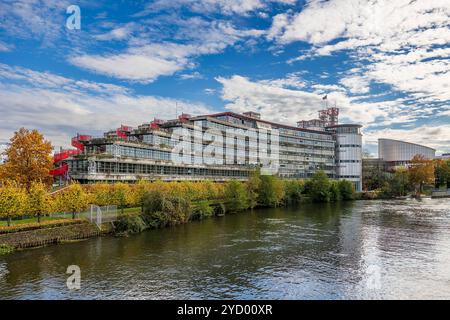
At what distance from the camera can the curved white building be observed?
18762cm

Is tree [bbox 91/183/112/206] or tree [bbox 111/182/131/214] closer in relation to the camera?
tree [bbox 91/183/112/206]

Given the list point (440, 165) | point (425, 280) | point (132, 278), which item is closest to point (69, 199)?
point (132, 278)

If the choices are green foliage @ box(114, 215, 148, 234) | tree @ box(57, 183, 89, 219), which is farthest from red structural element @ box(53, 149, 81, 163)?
green foliage @ box(114, 215, 148, 234)

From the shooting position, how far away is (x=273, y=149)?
162 metres

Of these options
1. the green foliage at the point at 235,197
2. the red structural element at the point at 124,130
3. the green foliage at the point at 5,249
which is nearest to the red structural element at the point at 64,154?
the red structural element at the point at 124,130

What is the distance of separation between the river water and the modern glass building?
31683 millimetres

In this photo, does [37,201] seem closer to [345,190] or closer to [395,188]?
[345,190]

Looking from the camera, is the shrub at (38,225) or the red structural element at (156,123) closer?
the shrub at (38,225)

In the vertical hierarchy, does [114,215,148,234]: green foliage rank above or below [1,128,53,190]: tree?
below

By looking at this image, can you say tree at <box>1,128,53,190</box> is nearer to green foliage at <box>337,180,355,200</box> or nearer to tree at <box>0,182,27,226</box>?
tree at <box>0,182,27,226</box>

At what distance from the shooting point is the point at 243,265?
41250mm

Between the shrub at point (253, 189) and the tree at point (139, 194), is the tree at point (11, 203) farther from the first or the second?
the shrub at point (253, 189)

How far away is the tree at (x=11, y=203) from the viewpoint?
50125mm

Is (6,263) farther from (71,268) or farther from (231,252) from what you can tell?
(231,252)
